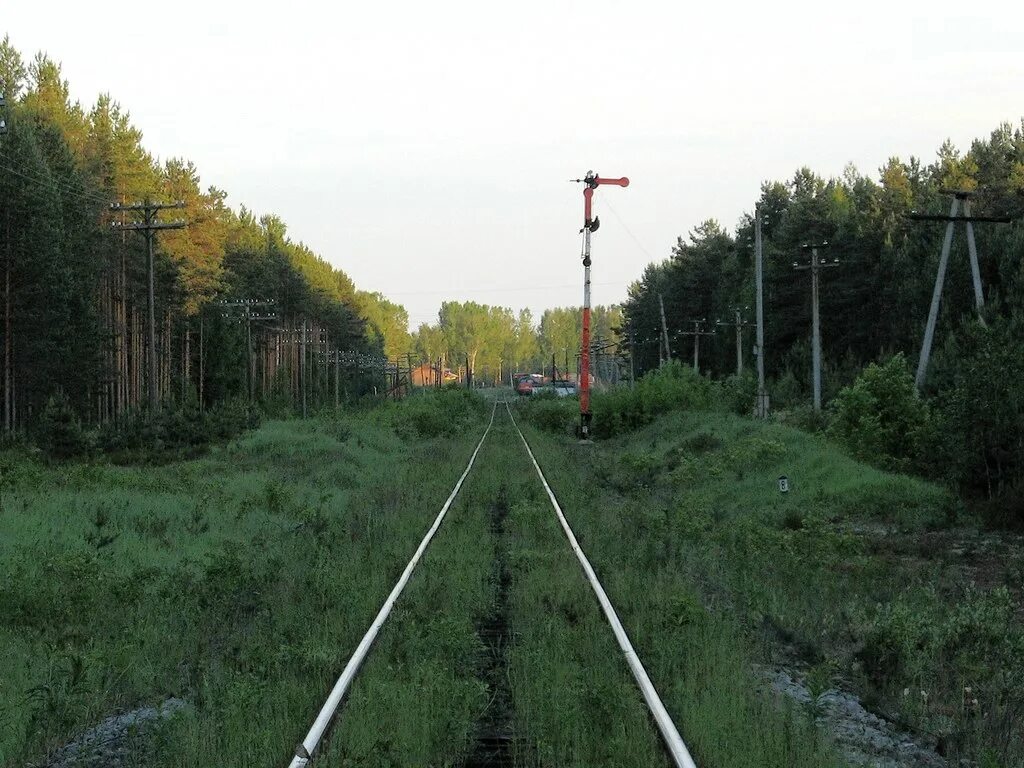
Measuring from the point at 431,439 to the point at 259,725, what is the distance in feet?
134

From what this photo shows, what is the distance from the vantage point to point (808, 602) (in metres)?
11.2

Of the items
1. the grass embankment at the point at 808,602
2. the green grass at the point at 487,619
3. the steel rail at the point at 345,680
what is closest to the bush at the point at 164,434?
the green grass at the point at 487,619

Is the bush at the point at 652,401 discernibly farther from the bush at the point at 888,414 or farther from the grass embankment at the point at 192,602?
the grass embankment at the point at 192,602

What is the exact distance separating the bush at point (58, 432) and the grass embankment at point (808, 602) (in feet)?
62.0

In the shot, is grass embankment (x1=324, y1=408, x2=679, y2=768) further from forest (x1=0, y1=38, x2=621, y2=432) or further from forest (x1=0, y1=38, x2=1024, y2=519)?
forest (x1=0, y1=38, x2=621, y2=432)

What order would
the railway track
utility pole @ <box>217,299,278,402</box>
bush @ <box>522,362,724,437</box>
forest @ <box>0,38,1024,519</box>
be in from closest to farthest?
the railway track < forest @ <box>0,38,1024,519</box> < bush @ <box>522,362,724,437</box> < utility pole @ <box>217,299,278,402</box>

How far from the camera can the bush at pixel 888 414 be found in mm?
23641

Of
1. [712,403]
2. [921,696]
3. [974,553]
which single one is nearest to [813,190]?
[712,403]

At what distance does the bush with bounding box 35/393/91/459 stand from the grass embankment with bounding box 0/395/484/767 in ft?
41.2

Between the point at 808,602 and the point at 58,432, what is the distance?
2994 centimetres

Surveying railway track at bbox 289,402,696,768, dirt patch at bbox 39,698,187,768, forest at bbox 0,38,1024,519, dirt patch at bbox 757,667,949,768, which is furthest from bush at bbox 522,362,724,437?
dirt patch at bbox 39,698,187,768

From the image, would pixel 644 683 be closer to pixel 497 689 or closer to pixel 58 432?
pixel 497 689

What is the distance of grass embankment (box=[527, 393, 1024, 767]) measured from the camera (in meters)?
7.00

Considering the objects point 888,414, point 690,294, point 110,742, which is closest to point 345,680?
point 110,742
